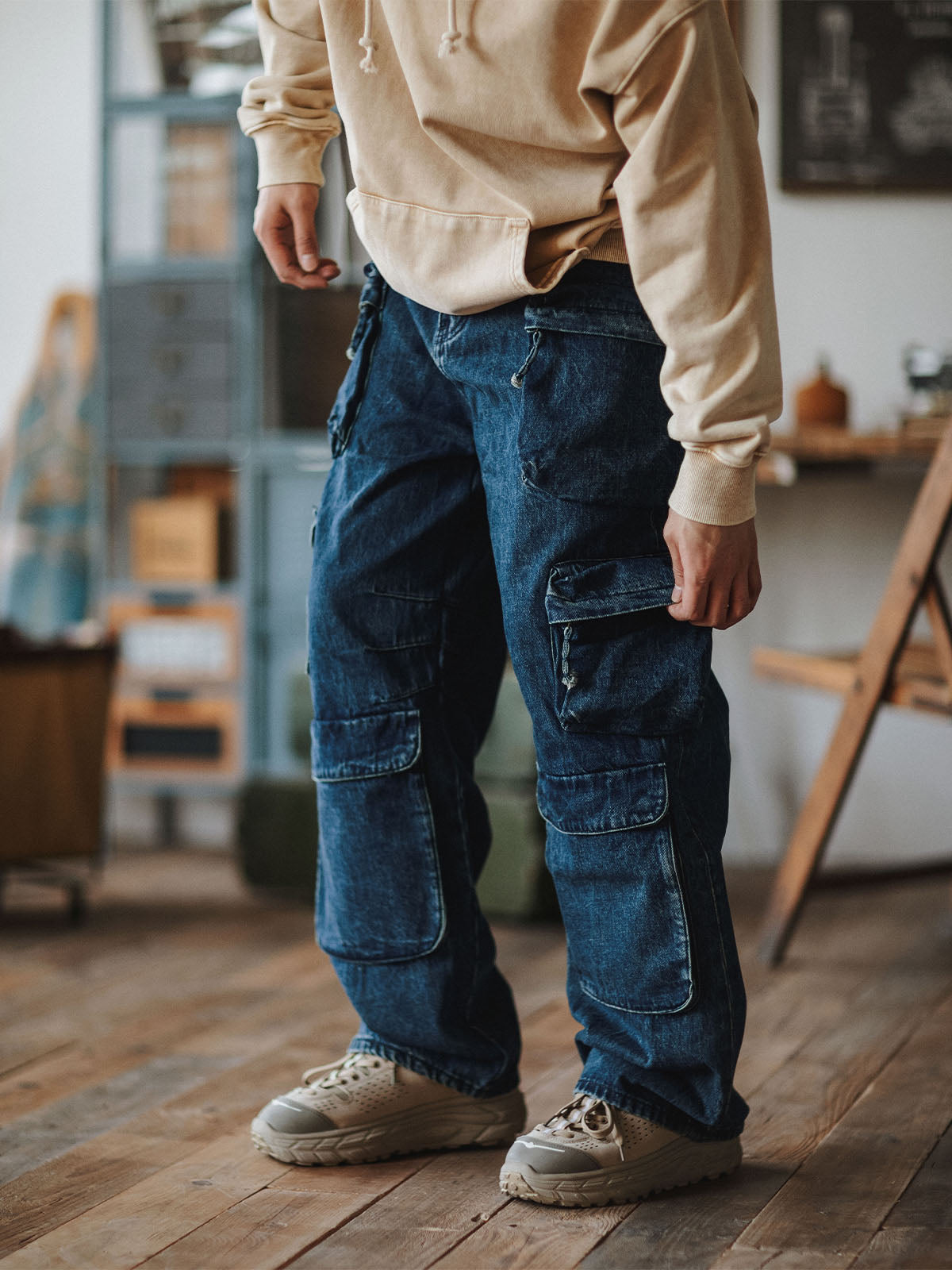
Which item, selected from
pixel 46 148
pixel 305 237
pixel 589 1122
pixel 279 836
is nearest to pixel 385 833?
pixel 589 1122

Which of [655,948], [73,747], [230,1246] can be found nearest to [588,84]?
[655,948]

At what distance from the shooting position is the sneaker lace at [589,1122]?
3.87 feet

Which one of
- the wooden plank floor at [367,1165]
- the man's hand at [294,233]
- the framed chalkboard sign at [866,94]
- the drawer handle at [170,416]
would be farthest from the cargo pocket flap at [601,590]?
the drawer handle at [170,416]

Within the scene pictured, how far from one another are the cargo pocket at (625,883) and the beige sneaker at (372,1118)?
8.0 inches

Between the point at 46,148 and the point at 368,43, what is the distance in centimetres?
270

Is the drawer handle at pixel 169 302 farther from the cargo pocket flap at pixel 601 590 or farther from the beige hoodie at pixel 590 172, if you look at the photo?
the cargo pocket flap at pixel 601 590

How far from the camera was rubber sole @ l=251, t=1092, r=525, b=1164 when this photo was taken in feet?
4.20

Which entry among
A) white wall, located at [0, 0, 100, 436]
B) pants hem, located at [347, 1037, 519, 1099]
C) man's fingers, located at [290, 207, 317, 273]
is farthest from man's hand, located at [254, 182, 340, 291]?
white wall, located at [0, 0, 100, 436]

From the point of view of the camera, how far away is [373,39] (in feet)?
3.70

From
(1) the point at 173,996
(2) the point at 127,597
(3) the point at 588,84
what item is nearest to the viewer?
(3) the point at 588,84

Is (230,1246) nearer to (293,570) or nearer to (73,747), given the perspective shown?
(73,747)

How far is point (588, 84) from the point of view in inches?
40.3

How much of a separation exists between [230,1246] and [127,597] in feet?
6.78

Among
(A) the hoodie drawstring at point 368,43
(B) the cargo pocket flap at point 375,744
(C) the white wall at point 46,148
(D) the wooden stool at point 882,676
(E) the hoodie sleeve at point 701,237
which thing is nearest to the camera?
(E) the hoodie sleeve at point 701,237
